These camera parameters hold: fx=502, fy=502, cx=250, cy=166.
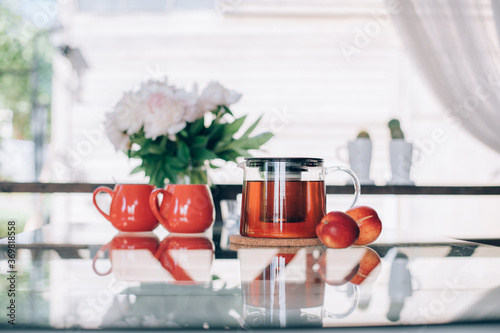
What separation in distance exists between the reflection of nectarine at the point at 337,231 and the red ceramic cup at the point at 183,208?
29 cm

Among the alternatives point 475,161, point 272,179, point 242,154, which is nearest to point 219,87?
point 242,154

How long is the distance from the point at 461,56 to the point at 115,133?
2.33 m

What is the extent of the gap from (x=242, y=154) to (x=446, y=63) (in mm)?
2036

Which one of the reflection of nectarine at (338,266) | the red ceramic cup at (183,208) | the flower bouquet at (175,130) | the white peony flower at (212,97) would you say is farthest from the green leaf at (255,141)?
the reflection of nectarine at (338,266)

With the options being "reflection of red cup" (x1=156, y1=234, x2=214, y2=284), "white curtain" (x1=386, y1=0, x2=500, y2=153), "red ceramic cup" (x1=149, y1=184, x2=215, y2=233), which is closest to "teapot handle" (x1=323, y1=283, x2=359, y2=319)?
"reflection of red cup" (x1=156, y1=234, x2=214, y2=284)

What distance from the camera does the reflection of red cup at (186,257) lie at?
1.86ft

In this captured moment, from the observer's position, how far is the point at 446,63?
113 inches

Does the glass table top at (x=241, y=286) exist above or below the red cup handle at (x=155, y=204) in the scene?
below

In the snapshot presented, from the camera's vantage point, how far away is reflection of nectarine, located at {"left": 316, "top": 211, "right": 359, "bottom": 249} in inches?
32.0

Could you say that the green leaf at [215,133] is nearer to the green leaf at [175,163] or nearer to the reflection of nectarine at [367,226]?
the green leaf at [175,163]

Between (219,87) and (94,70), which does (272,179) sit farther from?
(94,70)

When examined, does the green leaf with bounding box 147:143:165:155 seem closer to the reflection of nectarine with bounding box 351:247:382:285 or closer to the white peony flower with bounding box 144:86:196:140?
the white peony flower with bounding box 144:86:196:140

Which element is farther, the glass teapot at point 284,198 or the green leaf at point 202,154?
the green leaf at point 202,154

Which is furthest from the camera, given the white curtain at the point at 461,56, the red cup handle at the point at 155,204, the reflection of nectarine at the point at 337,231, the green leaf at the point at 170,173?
the white curtain at the point at 461,56
